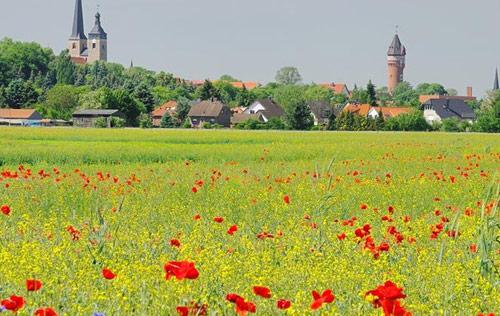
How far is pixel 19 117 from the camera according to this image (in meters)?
119

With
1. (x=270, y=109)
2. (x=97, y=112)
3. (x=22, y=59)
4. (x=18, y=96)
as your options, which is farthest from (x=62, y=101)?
(x=22, y=59)

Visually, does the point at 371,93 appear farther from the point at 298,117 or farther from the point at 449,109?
the point at 298,117

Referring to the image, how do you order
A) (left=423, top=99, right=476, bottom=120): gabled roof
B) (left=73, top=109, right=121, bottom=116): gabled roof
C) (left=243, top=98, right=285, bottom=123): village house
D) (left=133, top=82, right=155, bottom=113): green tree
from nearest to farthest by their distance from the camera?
1. (left=73, top=109, right=121, bottom=116): gabled roof
2. (left=133, top=82, right=155, bottom=113): green tree
3. (left=243, top=98, right=285, bottom=123): village house
4. (left=423, top=99, right=476, bottom=120): gabled roof

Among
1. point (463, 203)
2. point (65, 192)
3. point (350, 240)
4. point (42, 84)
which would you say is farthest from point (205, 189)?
point (42, 84)

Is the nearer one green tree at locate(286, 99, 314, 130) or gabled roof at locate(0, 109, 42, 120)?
green tree at locate(286, 99, 314, 130)

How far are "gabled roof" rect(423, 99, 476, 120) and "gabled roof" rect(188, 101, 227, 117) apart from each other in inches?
1851

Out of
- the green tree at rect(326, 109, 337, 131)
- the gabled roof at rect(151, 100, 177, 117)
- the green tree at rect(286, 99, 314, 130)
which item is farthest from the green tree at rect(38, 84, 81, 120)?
the green tree at rect(326, 109, 337, 131)

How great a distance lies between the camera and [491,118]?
9262cm

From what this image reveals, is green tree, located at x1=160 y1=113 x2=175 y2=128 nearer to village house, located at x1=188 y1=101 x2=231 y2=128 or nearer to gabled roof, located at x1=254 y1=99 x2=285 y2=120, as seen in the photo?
village house, located at x1=188 y1=101 x2=231 y2=128

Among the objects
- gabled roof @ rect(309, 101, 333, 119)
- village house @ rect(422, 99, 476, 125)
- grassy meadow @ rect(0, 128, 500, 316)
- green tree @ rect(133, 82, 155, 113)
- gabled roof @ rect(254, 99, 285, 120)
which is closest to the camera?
grassy meadow @ rect(0, 128, 500, 316)

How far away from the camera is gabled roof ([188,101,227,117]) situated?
132m

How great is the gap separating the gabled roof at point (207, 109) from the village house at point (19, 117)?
2374 cm

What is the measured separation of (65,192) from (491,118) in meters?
84.2

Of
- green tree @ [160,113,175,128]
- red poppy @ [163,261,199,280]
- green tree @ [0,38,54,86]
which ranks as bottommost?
green tree @ [160,113,175,128]
